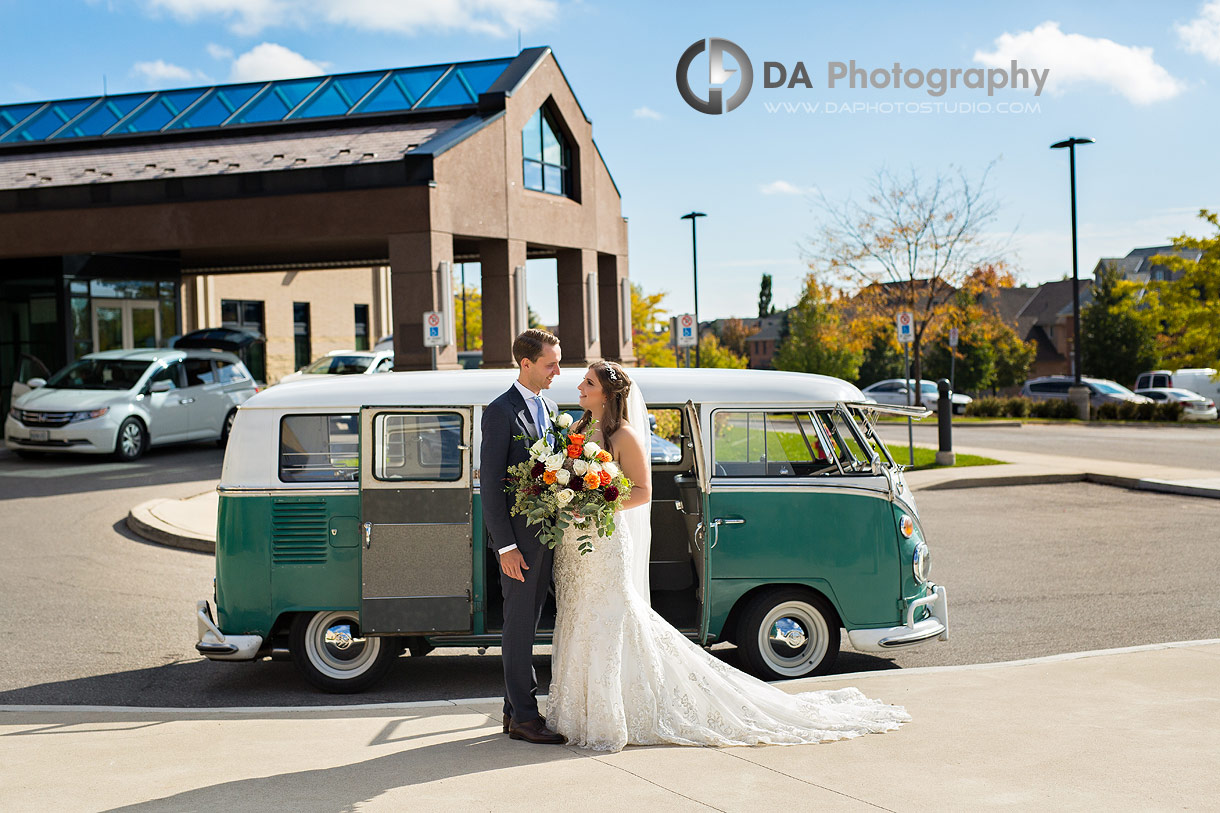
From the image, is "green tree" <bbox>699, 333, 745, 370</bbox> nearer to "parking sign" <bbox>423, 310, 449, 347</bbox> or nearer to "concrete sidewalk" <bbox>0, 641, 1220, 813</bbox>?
"parking sign" <bbox>423, 310, 449, 347</bbox>

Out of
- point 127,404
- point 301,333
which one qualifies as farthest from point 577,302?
point 301,333

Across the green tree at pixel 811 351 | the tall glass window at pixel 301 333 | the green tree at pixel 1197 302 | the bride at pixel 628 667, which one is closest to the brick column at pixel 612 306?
the tall glass window at pixel 301 333

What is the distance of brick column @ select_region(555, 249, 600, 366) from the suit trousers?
21.1 metres

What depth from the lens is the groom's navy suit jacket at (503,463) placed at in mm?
5250

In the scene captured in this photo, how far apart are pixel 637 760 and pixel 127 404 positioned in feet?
52.1

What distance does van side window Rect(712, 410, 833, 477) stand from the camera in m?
7.05

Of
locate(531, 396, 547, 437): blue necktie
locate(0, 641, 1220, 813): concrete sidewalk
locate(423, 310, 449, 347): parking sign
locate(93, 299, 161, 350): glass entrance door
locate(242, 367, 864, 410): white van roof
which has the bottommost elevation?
locate(0, 641, 1220, 813): concrete sidewalk

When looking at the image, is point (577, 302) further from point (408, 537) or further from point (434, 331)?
point (408, 537)

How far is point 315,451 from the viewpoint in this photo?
23.1 ft

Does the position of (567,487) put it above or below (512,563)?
above

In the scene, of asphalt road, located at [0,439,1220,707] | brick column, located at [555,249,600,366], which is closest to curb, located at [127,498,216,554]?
asphalt road, located at [0,439,1220,707]

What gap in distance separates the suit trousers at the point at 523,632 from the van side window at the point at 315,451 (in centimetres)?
203

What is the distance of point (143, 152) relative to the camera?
24.8 metres

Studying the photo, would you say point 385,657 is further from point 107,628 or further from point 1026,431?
point 1026,431
